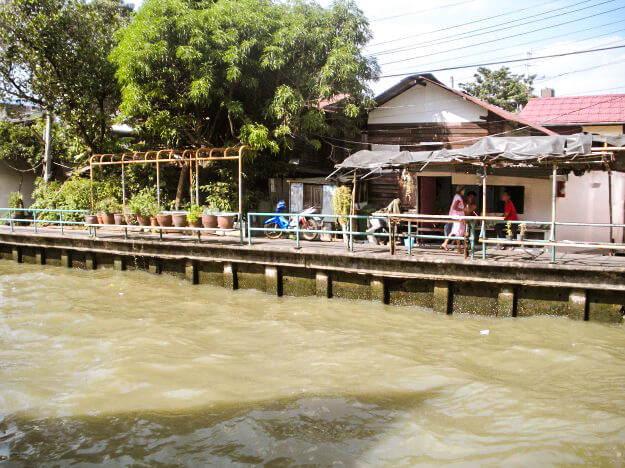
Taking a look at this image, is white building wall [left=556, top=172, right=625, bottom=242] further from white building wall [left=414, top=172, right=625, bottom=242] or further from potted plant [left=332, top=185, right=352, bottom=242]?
potted plant [left=332, top=185, right=352, bottom=242]

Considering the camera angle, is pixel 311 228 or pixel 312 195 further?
pixel 312 195

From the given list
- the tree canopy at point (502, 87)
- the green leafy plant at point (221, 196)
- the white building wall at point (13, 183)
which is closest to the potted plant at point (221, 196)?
the green leafy plant at point (221, 196)

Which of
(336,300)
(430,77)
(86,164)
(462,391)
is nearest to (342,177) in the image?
(336,300)

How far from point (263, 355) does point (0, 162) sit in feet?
74.8

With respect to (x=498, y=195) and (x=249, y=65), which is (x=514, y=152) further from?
(x=249, y=65)

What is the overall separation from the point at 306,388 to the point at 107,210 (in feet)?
42.6

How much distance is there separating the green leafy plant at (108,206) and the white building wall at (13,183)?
8170mm

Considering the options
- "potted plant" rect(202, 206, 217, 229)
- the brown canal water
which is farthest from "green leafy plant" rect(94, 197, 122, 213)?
the brown canal water

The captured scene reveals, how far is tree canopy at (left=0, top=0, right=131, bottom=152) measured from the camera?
66.2 feet

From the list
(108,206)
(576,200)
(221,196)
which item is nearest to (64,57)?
(108,206)

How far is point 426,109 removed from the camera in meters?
17.8

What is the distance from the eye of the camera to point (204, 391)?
7172 mm

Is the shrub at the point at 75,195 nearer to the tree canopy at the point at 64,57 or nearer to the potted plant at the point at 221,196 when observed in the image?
the tree canopy at the point at 64,57

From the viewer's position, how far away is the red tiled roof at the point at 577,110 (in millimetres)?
17969
